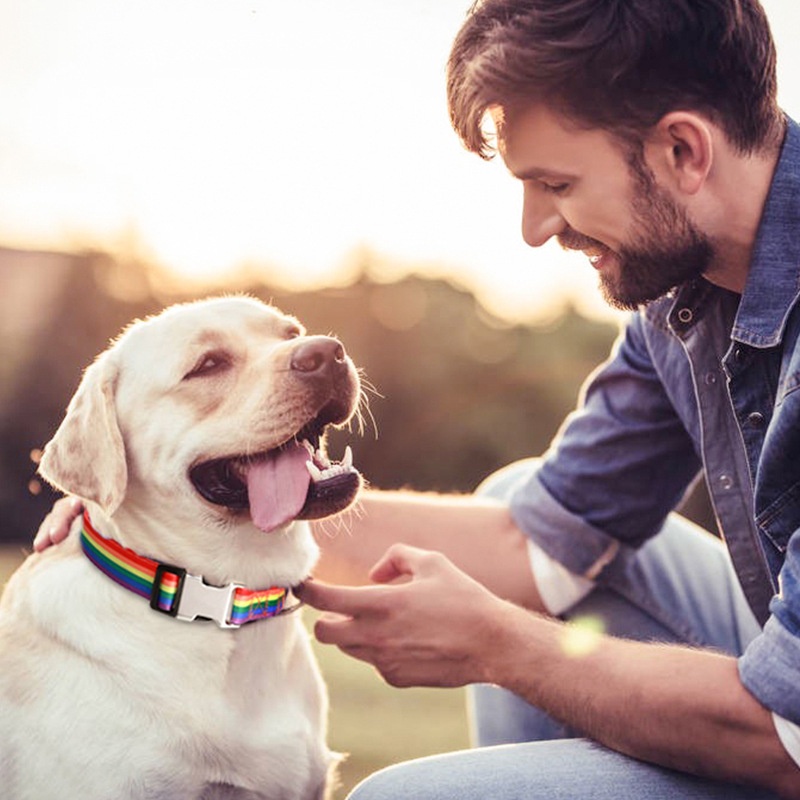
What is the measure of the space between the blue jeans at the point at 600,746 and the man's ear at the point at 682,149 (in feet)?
4.14

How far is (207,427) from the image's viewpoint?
2.56 metres

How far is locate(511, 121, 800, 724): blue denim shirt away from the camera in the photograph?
8.09ft

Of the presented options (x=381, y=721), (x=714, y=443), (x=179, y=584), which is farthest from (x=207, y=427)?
(x=381, y=721)

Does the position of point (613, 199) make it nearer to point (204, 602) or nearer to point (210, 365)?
point (210, 365)

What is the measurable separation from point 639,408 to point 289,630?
1333 mm

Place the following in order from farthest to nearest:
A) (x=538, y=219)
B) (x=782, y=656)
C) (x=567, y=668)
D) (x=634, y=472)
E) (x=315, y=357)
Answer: (x=634, y=472), (x=538, y=219), (x=315, y=357), (x=567, y=668), (x=782, y=656)

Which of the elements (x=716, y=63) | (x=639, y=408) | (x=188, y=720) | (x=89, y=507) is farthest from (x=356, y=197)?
(x=188, y=720)

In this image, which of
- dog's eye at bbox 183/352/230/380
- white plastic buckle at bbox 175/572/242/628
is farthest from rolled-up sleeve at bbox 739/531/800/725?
dog's eye at bbox 183/352/230/380

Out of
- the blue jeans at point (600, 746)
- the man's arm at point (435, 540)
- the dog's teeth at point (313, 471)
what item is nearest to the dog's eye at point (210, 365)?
the dog's teeth at point (313, 471)

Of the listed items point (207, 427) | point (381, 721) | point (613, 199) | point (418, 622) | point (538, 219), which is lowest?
point (381, 721)

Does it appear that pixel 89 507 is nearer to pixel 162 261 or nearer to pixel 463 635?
pixel 463 635

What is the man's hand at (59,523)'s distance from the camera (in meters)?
2.62

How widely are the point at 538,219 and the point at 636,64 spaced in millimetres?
463

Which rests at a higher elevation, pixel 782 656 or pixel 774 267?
pixel 774 267
